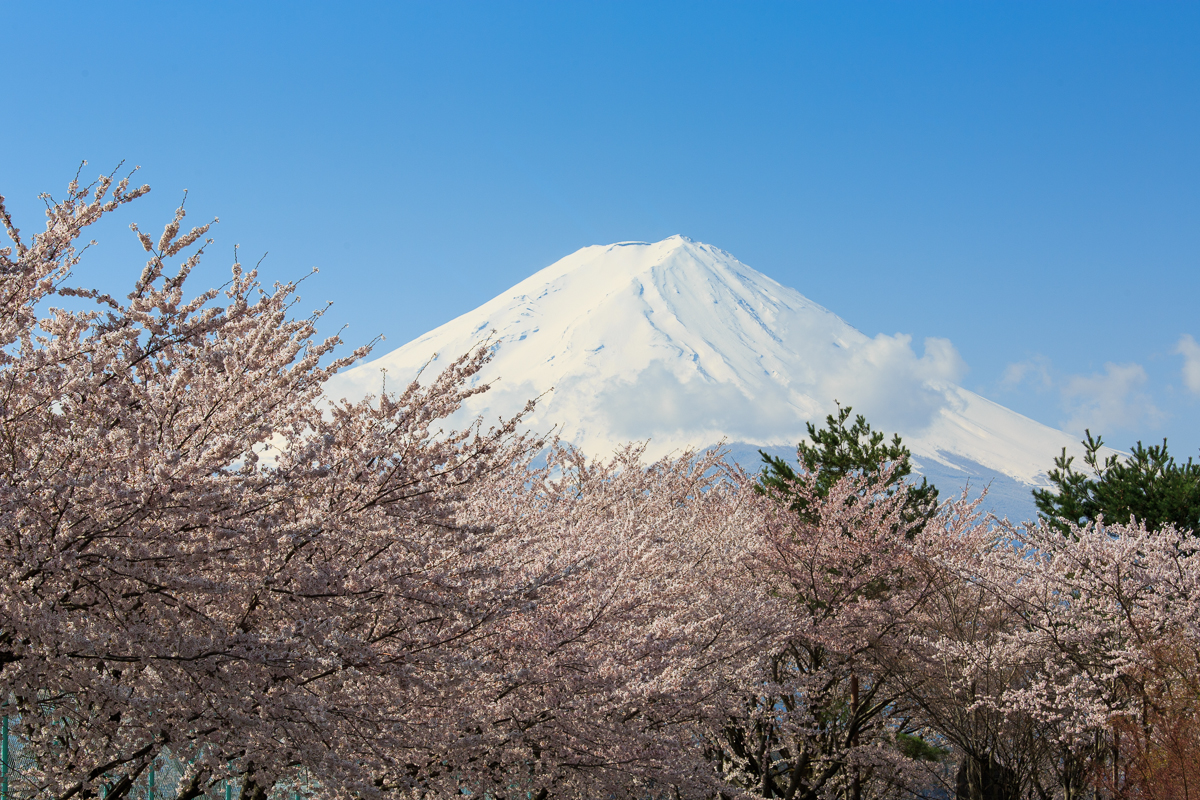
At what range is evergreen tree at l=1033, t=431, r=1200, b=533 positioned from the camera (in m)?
18.5

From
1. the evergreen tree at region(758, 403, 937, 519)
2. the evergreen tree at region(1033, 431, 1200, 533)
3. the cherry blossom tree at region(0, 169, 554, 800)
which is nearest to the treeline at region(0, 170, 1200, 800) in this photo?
the cherry blossom tree at region(0, 169, 554, 800)

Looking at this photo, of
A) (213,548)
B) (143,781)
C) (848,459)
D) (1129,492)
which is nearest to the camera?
(213,548)

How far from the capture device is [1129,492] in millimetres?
19672

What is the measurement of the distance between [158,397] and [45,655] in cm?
111

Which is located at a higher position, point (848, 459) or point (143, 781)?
point (848, 459)

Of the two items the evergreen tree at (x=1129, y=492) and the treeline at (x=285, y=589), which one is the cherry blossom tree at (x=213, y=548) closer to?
the treeline at (x=285, y=589)

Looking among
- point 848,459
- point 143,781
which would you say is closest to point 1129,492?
point 848,459

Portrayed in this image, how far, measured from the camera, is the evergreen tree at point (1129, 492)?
18453 mm

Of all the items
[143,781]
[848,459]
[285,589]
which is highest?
[848,459]

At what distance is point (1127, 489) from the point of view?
19750mm

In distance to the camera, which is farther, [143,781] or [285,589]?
[143,781]

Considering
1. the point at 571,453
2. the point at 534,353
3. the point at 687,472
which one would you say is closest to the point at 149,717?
the point at 571,453

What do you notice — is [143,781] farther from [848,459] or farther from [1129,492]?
[1129,492]

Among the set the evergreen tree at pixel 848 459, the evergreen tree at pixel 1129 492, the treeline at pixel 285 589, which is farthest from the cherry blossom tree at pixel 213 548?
the evergreen tree at pixel 1129 492
